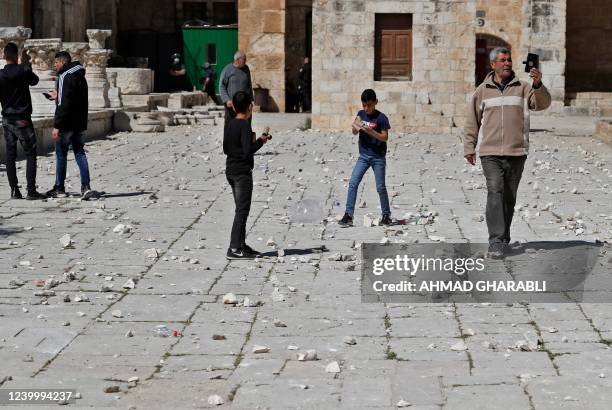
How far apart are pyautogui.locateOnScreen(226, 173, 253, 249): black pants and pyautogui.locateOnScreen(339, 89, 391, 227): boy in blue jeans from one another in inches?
76.3

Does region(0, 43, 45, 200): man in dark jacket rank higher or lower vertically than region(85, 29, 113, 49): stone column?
lower

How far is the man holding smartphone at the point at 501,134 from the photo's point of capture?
33.6 feet

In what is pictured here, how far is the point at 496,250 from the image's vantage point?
10250mm

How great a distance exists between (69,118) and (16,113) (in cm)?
60

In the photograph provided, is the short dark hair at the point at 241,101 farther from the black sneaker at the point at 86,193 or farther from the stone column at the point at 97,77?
the stone column at the point at 97,77

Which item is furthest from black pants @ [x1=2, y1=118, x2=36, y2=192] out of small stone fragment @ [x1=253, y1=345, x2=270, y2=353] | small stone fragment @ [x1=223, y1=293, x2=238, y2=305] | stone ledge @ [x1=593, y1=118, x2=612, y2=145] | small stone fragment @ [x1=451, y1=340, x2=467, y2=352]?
stone ledge @ [x1=593, y1=118, x2=612, y2=145]

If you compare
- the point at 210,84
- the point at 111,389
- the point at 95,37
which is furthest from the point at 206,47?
the point at 111,389

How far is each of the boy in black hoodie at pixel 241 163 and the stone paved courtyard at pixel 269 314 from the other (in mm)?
248

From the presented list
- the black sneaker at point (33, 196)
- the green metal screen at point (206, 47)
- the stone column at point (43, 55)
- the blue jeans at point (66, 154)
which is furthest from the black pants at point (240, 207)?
the green metal screen at point (206, 47)

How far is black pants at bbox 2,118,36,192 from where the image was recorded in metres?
14.4

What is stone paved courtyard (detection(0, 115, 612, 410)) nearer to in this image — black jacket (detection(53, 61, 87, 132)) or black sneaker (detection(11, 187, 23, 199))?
black sneaker (detection(11, 187, 23, 199))

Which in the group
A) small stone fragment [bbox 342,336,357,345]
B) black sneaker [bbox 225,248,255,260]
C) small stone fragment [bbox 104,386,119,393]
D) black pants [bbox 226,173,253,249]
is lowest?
small stone fragment [bbox 104,386,119,393]

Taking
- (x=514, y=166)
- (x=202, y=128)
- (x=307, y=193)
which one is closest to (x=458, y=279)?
(x=514, y=166)

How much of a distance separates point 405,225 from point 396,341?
16.0 feet
